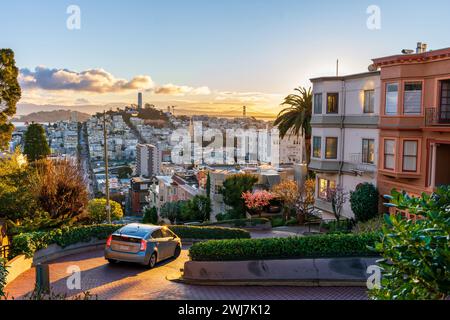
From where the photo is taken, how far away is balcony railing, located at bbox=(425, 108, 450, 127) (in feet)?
68.3

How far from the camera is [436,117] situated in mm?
20953

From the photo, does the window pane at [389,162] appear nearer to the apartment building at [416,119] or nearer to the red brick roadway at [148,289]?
the apartment building at [416,119]

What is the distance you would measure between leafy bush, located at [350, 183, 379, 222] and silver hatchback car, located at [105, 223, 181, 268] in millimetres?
13952

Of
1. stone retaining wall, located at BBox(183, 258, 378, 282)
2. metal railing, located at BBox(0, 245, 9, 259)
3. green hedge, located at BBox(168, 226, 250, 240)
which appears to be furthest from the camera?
green hedge, located at BBox(168, 226, 250, 240)

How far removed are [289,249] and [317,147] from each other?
1809 centimetres

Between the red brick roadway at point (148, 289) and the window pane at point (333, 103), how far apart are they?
17.8 meters

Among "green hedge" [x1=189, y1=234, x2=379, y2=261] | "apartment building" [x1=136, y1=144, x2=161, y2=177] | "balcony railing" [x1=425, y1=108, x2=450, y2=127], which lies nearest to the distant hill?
"balcony railing" [x1=425, y1=108, x2=450, y2=127]

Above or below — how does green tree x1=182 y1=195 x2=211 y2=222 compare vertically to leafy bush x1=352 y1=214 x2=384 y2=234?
below

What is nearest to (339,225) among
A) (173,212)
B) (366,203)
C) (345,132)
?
(366,203)

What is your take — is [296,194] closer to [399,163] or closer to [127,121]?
[399,163]

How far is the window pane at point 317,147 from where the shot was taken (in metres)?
28.7

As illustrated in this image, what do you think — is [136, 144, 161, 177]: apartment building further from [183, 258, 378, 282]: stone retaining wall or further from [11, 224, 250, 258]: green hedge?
[183, 258, 378, 282]: stone retaining wall
